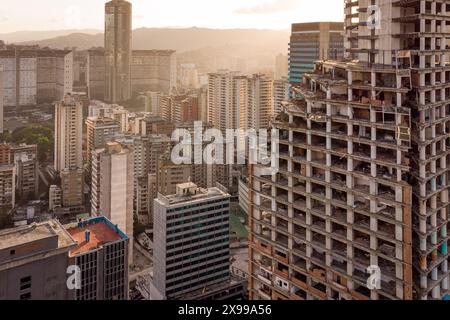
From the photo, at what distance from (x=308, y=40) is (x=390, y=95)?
42.0 ft

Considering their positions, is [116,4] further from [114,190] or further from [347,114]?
[347,114]

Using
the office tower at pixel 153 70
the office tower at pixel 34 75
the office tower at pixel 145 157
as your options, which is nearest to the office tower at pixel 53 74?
the office tower at pixel 34 75

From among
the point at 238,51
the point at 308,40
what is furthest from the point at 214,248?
the point at 238,51

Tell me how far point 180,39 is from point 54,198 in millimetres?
19468

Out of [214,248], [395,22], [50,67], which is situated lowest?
[214,248]

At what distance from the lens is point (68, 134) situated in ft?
46.0

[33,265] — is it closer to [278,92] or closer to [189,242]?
[189,242]

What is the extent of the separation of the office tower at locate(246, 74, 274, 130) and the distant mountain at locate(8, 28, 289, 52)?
842 cm

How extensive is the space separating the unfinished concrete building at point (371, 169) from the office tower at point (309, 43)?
1121 centimetres

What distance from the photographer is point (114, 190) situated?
10.1 meters

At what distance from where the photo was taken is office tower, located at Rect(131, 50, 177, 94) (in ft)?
83.5

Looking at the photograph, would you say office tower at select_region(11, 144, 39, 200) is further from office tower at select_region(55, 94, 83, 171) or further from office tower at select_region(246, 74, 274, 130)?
office tower at select_region(246, 74, 274, 130)

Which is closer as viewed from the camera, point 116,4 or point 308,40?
point 308,40

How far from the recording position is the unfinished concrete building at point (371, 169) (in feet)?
9.86
